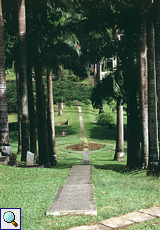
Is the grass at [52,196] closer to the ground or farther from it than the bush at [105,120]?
farther from it

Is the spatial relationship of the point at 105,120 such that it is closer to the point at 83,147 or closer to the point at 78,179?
the point at 83,147

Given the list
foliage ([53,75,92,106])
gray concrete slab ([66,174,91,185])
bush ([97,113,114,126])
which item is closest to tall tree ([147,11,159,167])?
gray concrete slab ([66,174,91,185])

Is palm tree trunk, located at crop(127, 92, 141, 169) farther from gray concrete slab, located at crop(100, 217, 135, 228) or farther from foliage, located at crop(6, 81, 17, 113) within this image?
foliage, located at crop(6, 81, 17, 113)

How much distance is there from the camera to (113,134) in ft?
122

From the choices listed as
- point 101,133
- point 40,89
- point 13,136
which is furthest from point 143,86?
point 13,136

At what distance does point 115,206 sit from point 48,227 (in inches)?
63.4

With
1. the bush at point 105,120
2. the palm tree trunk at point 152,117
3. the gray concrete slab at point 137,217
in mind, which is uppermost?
the palm tree trunk at point 152,117

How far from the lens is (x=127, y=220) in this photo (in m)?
5.48

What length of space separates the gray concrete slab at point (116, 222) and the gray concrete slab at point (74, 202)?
12.4 inches

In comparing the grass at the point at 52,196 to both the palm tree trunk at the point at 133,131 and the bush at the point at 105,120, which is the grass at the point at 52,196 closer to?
the palm tree trunk at the point at 133,131

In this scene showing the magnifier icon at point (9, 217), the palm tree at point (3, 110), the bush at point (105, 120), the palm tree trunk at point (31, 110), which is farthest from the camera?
the bush at point (105, 120)

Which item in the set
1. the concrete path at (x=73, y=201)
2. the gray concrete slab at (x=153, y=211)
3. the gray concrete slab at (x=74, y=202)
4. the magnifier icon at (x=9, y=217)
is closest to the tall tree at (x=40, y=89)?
the concrete path at (x=73, y=201)

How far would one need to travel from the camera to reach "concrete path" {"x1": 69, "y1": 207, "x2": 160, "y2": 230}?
5.12 m

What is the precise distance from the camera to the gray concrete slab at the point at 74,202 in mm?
5652
